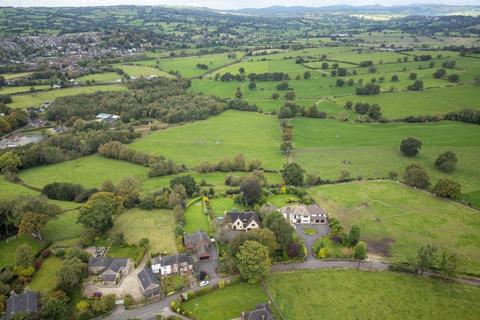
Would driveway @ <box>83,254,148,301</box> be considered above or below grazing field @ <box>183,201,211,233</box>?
below

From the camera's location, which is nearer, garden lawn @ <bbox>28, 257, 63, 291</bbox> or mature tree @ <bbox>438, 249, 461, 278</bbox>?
mature tree @ <bbox>438, 249, 461, 278</bbox>

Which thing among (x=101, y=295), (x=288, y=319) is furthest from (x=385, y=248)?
(x=101, y=295)

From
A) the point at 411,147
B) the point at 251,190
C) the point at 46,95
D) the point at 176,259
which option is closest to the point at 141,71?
the point at 46,95

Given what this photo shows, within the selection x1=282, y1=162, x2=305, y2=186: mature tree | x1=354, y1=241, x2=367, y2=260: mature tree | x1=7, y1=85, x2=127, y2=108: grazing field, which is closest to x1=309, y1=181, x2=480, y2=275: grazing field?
x1=354, y1=241, x2=367, y2=260: mature tree

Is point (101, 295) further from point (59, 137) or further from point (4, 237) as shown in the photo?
point (59, 137)

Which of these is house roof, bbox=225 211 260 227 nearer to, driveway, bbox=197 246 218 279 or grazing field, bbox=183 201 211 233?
grazing field, bbox=183 201 211 233

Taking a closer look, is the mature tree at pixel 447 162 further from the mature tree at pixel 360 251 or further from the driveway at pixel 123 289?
the driveway at pixel 123 289

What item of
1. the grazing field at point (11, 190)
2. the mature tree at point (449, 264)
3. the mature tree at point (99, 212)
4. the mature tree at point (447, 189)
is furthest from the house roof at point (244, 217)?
the grazing field at point (11, 190)
